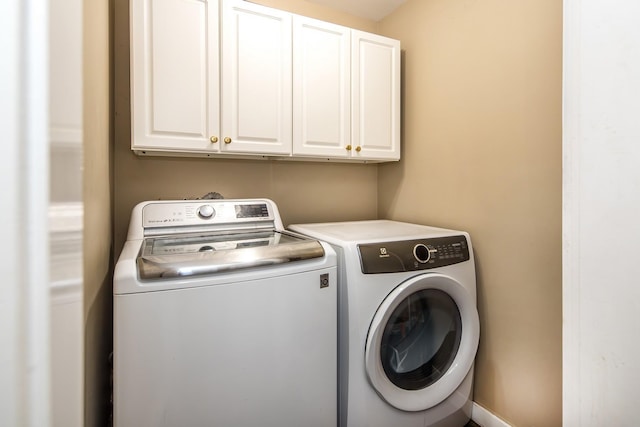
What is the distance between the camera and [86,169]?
0.82 meters

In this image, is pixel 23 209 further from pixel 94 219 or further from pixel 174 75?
pixel 174 75

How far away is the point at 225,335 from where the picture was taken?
1.00 m


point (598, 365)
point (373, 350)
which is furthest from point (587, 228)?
point (373, 350)

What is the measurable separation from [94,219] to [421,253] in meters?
1.22

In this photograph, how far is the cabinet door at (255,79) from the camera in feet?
4.95

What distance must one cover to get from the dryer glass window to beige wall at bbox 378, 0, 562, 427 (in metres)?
0.24

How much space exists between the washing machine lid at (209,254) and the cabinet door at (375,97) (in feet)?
2.68

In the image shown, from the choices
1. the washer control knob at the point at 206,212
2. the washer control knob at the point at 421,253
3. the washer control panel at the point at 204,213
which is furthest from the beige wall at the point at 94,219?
the washer control knob at the point at 421,253

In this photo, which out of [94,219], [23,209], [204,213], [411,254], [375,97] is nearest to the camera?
[23,209]

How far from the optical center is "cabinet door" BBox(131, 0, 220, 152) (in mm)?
1357

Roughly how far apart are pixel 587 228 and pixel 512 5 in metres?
1.12

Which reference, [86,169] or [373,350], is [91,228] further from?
[373,350]

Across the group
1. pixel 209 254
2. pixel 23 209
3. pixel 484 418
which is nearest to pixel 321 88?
pixel 209 254

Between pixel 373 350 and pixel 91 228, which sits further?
pixel 373 350
